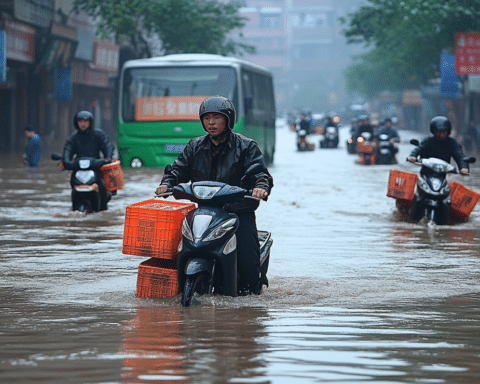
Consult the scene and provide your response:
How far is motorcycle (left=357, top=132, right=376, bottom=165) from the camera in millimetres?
29156

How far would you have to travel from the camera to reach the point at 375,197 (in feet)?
57.2

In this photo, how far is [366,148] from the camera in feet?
95.5

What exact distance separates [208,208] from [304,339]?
4.26 feet

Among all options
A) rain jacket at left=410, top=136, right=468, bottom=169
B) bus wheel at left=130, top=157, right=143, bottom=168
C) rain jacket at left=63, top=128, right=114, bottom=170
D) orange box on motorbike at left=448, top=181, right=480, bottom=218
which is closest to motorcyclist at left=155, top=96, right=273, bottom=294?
rain jacket at left=410, top=136, right=468, bottom=169

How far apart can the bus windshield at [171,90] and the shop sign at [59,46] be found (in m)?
12.2

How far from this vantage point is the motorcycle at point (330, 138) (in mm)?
43938

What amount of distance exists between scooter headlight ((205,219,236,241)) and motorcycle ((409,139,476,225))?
21.2 ft

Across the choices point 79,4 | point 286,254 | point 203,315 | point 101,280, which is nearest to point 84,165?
point 286,254

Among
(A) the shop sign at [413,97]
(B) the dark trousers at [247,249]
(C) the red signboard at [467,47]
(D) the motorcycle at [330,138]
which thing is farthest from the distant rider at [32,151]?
(A) the shop sign at [413,97]

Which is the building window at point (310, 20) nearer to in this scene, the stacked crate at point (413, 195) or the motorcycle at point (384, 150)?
the motorcycle at point (384, 150)

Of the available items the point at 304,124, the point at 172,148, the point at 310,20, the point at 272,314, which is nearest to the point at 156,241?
the point at 272,314

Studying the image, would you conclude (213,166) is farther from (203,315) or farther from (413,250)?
(413,250)

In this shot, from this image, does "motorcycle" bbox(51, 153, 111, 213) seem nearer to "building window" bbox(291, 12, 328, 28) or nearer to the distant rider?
the distant rider

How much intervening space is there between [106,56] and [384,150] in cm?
1925
